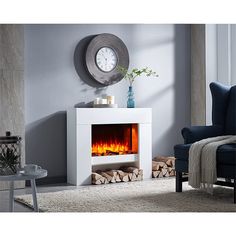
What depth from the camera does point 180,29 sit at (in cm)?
723

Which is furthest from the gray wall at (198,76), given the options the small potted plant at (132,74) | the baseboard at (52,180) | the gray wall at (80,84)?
the baseboard at (52,180)

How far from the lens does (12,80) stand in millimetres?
5789

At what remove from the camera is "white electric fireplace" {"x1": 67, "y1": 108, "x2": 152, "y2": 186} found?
602 cm

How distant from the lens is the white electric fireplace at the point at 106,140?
6.02 m

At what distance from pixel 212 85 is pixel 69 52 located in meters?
1.70

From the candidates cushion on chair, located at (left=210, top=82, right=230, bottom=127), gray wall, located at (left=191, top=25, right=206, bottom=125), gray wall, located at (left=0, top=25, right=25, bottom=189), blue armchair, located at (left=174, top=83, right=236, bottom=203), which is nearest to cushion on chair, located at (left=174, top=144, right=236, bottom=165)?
blue armchair, located at (left=174, top=83, right=236, bottom=203)

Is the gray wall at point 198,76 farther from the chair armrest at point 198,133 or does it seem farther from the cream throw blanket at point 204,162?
the cream throw blanket at point 204,162

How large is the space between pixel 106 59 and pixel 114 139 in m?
0.96

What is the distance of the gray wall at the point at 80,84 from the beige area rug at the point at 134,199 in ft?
2.83

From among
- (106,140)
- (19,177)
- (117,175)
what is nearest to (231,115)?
(117,175)

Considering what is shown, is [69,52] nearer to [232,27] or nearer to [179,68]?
[179,68]

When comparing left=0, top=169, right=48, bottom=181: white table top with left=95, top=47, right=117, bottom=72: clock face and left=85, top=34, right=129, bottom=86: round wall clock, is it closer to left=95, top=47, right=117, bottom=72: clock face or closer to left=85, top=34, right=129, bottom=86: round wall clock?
left=85, top=34, right=129, bottom=86: round wall clock

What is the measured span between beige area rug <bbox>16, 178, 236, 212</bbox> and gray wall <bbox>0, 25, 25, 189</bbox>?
2.92 ft
